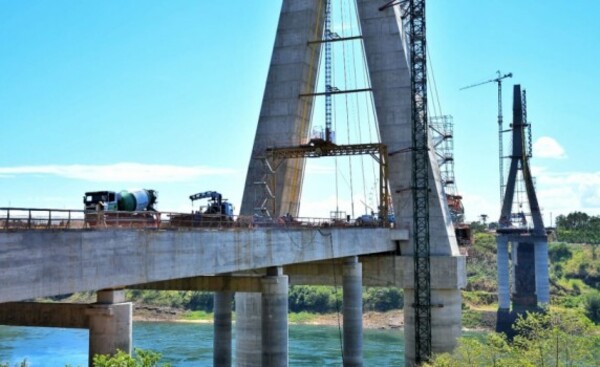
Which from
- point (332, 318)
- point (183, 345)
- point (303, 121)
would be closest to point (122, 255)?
point (303, 121)

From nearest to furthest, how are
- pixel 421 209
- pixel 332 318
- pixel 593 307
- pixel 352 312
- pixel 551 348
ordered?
pixel 551 348 < pixel 352 312 < pixel 421 209 < pixel 593 307 < pixel 332 318

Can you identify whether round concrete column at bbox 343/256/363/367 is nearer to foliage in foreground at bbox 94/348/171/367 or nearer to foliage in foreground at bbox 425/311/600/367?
foliage in foreground at bbox 425/311/600/367

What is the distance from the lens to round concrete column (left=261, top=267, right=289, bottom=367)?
3281 cm

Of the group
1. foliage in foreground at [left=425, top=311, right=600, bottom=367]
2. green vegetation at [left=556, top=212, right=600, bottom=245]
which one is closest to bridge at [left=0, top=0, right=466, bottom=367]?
foliage in foreground at [left=425, top=311, right=600, bottom=367]

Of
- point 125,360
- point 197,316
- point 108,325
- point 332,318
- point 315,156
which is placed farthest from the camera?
point 197,316

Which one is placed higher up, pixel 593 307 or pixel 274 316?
pixel 274 316

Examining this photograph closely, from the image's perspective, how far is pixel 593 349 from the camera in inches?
1133

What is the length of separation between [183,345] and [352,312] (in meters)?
50.6

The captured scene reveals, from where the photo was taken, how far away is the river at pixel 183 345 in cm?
7644

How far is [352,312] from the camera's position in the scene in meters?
45.3

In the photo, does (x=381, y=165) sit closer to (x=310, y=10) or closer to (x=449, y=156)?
(x=310, y=10)

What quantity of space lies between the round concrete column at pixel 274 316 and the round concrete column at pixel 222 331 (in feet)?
61.8

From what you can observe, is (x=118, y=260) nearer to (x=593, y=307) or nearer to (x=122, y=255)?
(x=122, y=255)

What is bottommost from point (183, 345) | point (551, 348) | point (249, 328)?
point (183, 345)
